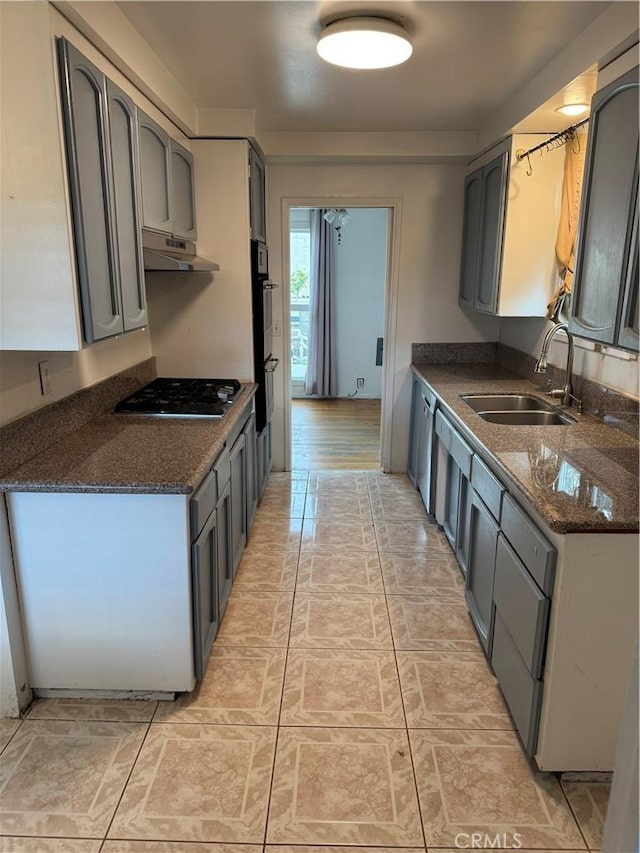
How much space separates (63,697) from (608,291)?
236cm

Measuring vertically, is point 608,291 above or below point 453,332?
above

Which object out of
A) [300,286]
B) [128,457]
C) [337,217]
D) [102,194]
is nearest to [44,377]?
[128,457]

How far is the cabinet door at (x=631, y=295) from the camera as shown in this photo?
1.68 m

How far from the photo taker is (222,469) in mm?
2377

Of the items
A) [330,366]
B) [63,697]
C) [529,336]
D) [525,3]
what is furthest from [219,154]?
[330,366]

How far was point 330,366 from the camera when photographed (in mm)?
7152

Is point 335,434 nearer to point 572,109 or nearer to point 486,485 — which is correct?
point 486,485

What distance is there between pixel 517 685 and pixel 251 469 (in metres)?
1.86

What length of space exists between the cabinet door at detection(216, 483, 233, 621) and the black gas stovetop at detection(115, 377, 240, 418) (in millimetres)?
388

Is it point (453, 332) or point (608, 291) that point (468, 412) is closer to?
point (608, 291)

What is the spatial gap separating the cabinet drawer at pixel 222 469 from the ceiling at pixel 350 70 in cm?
162

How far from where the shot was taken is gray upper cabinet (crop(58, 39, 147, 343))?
1714mm

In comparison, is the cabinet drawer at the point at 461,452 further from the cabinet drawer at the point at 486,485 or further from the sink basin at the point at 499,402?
the sink basin at the point at 499,402

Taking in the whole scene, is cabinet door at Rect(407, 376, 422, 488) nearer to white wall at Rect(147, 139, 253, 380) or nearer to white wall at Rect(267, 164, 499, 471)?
white wall at Rect(267, 164, 499, 471)
